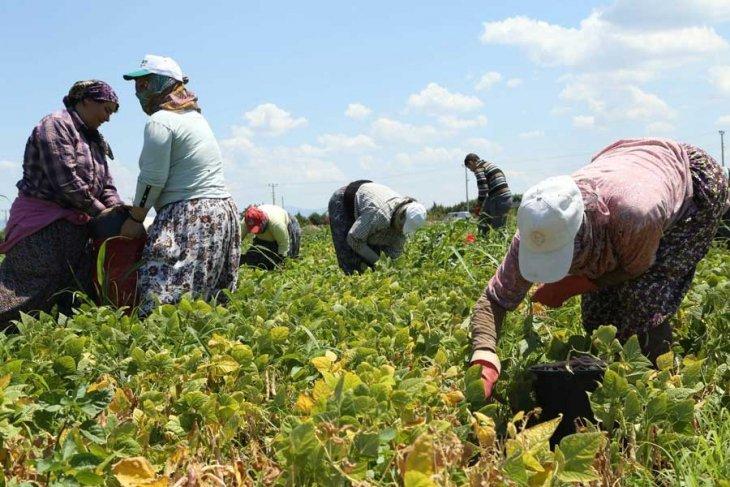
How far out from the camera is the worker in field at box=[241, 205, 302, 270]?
22.3 feet

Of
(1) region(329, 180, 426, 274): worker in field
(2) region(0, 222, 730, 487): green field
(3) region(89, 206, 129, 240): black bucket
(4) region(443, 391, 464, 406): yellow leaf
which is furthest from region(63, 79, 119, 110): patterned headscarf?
(4) region(443, 391, 464, 406): yellow leaf

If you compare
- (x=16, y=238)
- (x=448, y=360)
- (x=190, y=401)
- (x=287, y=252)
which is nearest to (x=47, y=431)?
(x=190, y=401)

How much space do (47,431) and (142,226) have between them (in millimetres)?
2020

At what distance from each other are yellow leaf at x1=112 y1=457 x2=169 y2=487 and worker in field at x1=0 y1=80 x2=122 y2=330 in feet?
7.81

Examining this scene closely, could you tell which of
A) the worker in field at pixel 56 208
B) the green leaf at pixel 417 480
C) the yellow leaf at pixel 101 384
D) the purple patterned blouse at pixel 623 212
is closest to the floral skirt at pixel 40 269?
the worker in field at pixel 56 208

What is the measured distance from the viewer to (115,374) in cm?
232

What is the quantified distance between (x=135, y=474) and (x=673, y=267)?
1.94 meters

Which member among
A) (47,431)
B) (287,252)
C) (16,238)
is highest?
(16,238)

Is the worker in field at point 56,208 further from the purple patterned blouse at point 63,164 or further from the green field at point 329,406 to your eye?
the green field at point 329,406

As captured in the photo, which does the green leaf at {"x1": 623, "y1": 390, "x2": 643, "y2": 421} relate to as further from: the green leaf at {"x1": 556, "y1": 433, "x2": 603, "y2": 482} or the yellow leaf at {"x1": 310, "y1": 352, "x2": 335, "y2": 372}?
the yellow leaf at {"x1": 310, "y1": 352, "x2": 335, "y2": 372}

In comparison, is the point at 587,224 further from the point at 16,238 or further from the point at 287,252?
the point at 287,252

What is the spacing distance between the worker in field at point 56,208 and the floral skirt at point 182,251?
1.16ft

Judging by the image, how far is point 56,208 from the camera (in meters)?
3.85

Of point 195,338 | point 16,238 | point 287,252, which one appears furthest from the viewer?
point 287,252
